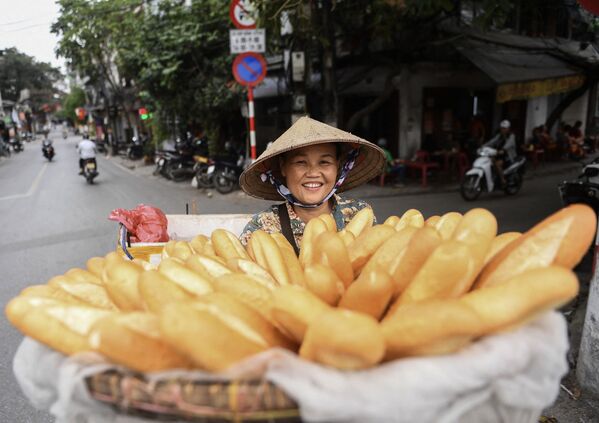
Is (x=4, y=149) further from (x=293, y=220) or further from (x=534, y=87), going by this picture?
(x=293, y=220)

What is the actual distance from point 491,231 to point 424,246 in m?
0.19

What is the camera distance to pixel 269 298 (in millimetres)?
932

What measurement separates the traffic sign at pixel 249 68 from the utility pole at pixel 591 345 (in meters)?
5.94

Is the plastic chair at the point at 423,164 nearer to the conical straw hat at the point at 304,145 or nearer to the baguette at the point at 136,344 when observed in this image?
the conical straw hat at the point at 304,145

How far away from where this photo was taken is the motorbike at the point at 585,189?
4.58m

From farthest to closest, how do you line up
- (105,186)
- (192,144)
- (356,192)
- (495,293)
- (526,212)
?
1. (192,144)
2. (105,186)
3. (356,192)
4. (526,212)
5. (495,293)

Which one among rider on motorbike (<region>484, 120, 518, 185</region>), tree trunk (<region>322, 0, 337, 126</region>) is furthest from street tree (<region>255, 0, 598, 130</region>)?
rider on motorbike (<region>484, 120, 518, 185</region>)

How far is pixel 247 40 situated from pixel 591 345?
6309 mm

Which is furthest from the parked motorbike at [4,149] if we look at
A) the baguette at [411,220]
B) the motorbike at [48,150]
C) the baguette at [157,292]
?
the baguette at [157,292]

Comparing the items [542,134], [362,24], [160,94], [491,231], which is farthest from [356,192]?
[491,231]

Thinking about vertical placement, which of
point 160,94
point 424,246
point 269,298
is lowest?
point 269,298

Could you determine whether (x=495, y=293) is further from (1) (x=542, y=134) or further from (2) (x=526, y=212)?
(1) (x=542, y=134)

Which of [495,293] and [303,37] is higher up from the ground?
[303,37]

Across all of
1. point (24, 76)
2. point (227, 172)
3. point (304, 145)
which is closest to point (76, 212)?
point (227, 172)
